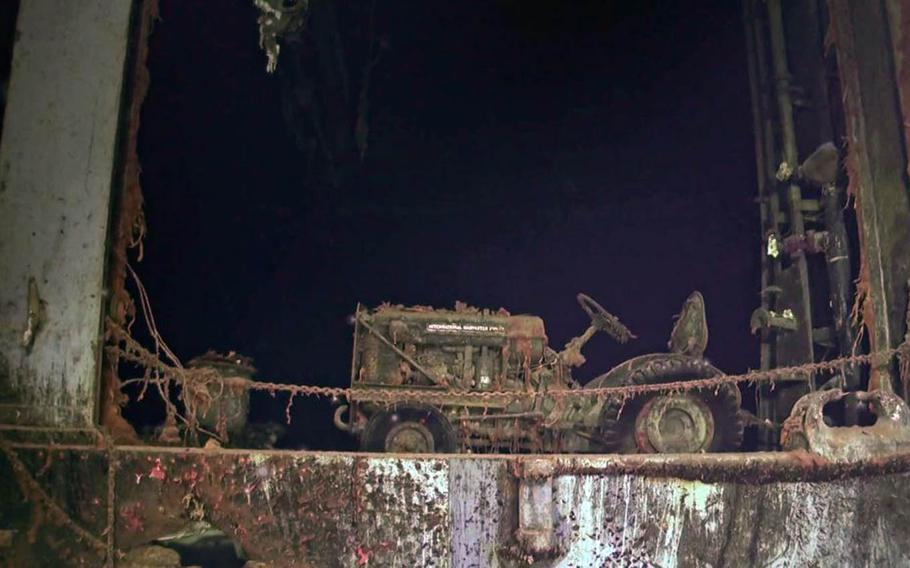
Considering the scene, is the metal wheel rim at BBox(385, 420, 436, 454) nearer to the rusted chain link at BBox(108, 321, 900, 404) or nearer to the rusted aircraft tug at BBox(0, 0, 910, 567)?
the rusted chain link at BBox(108, 321, 900, 404)

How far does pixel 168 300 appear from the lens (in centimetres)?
760

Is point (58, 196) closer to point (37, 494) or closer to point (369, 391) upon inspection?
point (37, 494)

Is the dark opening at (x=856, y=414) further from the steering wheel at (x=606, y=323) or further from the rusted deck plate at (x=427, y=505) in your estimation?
the steering wheel at (x=606, y=323)

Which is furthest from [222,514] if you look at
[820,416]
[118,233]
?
[820,416]

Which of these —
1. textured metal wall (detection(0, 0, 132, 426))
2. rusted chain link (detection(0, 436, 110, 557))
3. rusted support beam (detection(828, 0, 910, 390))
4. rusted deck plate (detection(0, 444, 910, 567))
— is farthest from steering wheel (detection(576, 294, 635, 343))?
rusted chain link (detection(0, 436, 110, 557))

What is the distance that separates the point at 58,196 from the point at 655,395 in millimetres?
5060

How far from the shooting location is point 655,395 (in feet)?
19.7

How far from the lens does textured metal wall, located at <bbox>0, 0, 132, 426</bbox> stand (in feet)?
10.6

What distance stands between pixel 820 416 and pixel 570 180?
8.23 m

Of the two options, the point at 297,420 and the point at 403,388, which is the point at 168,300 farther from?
the point at 403,388

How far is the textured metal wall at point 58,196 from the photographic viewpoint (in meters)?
3.23

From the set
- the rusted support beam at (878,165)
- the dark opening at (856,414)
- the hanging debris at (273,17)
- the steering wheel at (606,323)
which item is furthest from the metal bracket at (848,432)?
the hanging debris at (273,17)

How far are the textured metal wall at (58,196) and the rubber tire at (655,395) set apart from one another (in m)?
4.37

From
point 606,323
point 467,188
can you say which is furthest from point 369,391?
point 467,188
